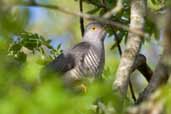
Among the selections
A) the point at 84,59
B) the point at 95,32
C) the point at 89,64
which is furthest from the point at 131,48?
the point at 95,32

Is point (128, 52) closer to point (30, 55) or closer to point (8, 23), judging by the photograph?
point (8, 23)

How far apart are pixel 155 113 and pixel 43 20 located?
933 centimetres

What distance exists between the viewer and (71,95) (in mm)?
1555

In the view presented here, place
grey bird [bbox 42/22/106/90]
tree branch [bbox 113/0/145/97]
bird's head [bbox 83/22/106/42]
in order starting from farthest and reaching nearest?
bird's head [bbox 83/22/106/42] < grey bird [bbox 42/22/106/90] < tree branch [bbox 113/0/145/97]

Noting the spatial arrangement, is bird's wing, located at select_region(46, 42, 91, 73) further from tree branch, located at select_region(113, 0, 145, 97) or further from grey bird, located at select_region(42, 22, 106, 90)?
tree branch, located at select_region(113, 0, 145, 97)

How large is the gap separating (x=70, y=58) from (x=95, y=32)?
2.18ft

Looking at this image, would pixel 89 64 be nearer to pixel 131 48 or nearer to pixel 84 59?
pixel 84 59

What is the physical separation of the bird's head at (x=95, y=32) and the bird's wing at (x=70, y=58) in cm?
27

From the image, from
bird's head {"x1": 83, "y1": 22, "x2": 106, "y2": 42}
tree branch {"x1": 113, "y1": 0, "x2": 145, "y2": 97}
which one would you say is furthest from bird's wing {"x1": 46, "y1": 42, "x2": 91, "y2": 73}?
tree branch {"x1": 113, "y1": 0, "x2": 145, "y2": 97}

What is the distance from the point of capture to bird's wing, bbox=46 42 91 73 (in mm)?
4463

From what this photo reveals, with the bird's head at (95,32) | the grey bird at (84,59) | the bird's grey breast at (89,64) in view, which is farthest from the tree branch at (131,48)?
the bird's head at (95,32)

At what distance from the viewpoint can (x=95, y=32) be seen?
5.45m

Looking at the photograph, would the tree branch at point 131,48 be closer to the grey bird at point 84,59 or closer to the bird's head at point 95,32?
the grey bird at point 84,59

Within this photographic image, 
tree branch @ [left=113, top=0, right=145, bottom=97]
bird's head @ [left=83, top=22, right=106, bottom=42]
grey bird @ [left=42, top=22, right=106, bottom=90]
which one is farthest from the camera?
bird's head @ [left=83, top=22, right=106, bottom=42]
